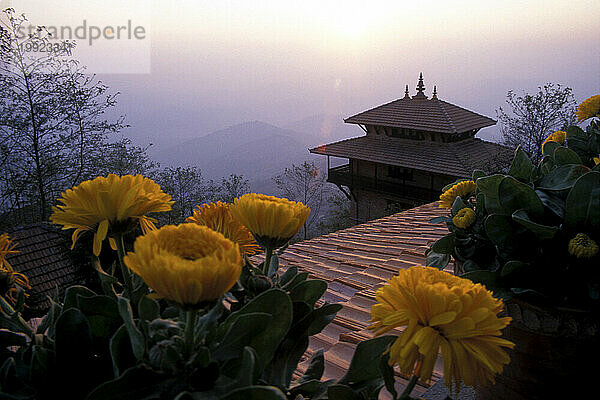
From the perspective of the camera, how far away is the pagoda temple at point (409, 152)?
40.0ft

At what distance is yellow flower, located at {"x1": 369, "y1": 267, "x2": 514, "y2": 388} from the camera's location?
1.46 feet

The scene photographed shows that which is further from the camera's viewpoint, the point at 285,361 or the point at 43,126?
the point at 43,126

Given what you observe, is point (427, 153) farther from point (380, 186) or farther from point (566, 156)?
point (566, 156)

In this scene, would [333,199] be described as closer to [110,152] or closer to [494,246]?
[110,152]

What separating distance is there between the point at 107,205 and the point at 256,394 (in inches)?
12.7

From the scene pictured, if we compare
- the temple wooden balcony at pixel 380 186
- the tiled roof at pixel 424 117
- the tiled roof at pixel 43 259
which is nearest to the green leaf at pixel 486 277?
the tiled roof at pixel 43 259

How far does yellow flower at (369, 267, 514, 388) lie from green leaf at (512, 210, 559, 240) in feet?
1.59

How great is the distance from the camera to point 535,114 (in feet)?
41.8

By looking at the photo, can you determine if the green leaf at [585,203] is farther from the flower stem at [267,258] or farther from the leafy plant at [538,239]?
the flower stem at [267,258]

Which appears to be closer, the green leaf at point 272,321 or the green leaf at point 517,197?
the green leaf at point 272,321

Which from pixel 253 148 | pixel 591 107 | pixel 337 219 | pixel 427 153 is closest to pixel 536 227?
pixel 591 107

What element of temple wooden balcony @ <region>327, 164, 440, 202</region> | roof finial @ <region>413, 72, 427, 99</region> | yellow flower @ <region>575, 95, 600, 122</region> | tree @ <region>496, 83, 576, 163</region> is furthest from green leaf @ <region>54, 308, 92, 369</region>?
roof finial @ <region>413, 72, 427, 99</region>

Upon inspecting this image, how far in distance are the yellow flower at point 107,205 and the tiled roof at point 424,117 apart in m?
12.6

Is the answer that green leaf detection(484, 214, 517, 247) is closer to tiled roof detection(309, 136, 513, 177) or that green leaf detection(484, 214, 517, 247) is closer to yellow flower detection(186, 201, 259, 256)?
Answer: yellow flower detection(186, 201, 259, 256)
